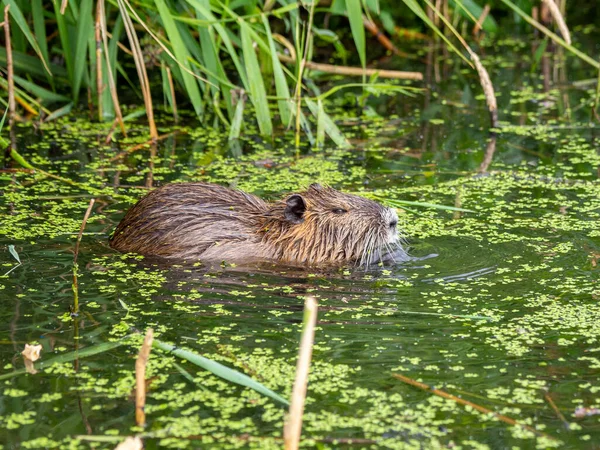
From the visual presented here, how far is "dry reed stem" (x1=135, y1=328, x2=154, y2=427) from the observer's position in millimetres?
2754

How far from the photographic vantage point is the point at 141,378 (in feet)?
9.09

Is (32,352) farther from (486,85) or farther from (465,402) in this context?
(486,85)

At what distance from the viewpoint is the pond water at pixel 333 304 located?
2.91m

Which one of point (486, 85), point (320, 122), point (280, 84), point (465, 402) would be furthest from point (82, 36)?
point (465, 402)

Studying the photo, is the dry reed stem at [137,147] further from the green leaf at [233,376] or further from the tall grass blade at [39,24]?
the green leaf at [233,376]

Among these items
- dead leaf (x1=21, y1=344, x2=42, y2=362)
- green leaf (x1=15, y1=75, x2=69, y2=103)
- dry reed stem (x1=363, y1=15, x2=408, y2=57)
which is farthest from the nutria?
dry reed stem (x1=363, y1=15, x2=408, y2=57)

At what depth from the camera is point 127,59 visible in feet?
25.2

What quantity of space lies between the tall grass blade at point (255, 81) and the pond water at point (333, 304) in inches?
9.4

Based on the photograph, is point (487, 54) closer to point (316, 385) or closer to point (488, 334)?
point (488, 334)

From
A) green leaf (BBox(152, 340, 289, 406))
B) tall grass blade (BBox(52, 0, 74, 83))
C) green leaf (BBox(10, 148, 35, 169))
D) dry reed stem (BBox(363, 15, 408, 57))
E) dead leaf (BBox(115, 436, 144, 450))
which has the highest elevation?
tall grass blade (BBox(52, 0, 74, 83))

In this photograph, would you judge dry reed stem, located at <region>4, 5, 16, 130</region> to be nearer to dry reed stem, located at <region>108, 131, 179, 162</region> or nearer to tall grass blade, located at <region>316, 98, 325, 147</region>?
dry reed stem, located at <region>108, 131, 179, 162</region>

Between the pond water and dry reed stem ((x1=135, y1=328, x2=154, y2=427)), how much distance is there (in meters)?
0.03

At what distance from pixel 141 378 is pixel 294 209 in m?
1.84

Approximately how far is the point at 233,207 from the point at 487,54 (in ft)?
14.6
